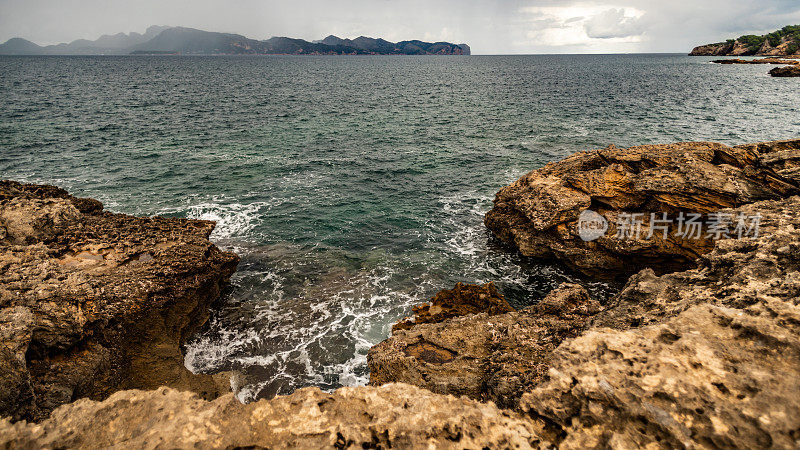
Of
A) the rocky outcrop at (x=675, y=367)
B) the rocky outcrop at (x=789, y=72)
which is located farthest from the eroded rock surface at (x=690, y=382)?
the rocky outcrop at (x=789, y=72)

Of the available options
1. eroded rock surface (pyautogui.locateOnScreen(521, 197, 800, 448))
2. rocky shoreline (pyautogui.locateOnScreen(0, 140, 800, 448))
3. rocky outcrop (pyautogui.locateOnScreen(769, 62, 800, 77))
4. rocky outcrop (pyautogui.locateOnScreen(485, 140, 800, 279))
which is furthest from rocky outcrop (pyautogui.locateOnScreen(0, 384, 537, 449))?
rocky outcrop (pyautogui.locateOnScreen(769, 62, 800, 77))

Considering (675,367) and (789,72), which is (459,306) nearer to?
(675,367)

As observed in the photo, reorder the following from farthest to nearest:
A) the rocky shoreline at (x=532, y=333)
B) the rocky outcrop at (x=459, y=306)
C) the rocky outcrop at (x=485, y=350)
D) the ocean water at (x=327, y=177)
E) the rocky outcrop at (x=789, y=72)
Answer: the rocky outcrop at (x=789, y=72) < the ocean water at (x=327, y=177) < the rocky outcrop at (x=459, y=306) < the rocky outcrop at (x=485, y=350) < the rocky shoreline at (x=532, y=333)

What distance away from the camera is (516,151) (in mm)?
36656

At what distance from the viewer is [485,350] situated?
387 inches

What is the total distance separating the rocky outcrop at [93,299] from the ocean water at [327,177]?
68.5 inches

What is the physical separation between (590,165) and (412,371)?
51.4ft

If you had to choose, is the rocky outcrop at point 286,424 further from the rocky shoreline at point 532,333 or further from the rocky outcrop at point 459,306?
the rocky outcrop at point 459,306

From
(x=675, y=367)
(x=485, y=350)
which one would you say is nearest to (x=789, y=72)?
(x=485, y=350)

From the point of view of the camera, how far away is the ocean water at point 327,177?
49.6ft

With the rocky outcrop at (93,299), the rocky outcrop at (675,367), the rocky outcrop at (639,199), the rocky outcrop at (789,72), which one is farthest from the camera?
the rocky outcrop at (789,72)

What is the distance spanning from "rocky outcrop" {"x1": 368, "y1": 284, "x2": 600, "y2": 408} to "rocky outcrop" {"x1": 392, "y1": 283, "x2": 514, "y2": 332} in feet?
5.54

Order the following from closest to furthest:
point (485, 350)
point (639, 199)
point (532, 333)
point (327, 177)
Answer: point (532, 333) < point (485, 350) < point (639, 199) < point (327, 177)

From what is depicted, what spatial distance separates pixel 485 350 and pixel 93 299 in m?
11.7
